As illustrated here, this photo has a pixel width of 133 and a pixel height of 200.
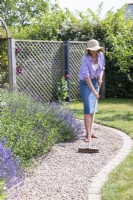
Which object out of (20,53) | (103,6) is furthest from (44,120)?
(103,6)

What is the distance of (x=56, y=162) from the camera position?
14.2 feet

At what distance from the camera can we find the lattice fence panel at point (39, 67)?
8.95 meters

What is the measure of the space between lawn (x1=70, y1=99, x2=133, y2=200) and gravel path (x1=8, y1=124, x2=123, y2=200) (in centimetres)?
23

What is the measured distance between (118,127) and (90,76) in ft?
4.51

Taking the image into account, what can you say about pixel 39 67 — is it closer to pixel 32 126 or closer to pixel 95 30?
pixel 95 30

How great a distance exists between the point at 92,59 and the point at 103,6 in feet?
23.6

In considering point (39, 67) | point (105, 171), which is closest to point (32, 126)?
point (105, 171)

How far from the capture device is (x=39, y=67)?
376 inches

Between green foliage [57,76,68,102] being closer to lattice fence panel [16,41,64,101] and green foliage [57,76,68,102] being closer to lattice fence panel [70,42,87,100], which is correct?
lattice fence panel [16,41,64,101]

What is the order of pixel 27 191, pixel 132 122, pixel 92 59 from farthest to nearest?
pixel 132 122, pixel 92 59, pixel 27 191

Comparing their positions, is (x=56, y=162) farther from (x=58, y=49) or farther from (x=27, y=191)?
(x=58, y=49)

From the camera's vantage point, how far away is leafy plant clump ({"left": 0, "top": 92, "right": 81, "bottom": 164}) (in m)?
4.02

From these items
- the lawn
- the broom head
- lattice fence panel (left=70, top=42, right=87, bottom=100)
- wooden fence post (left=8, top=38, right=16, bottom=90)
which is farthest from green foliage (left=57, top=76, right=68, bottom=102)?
the broom head

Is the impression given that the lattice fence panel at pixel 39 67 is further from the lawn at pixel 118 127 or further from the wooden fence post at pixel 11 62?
the lawn at pixel 118 127
